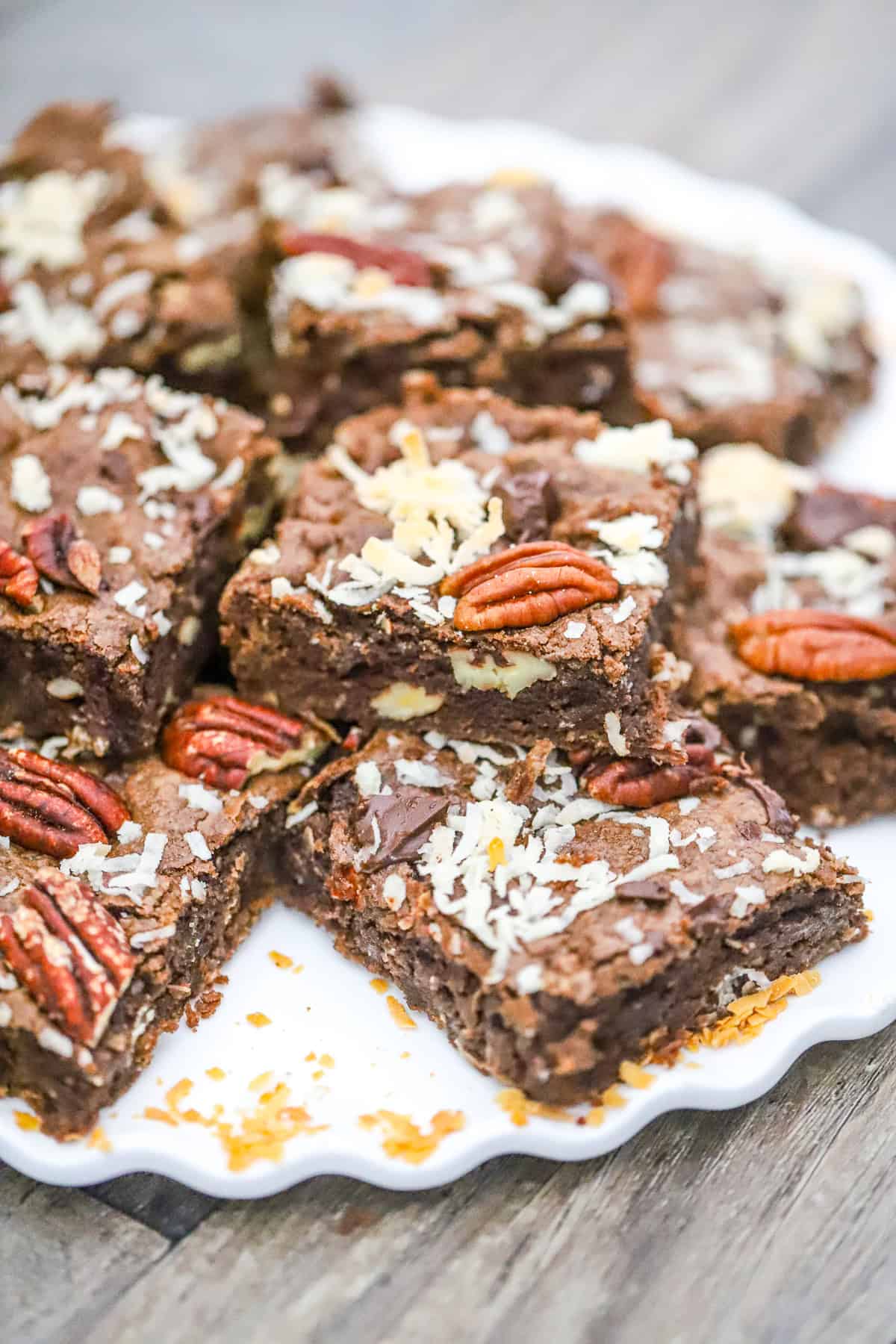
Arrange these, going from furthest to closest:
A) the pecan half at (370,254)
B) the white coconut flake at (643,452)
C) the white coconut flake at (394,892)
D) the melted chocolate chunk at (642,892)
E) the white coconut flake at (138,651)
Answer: the pecan half at (370,254), the white coconut flake at (643,452), the white coconut flake at (138,651), the white coconut flake at (394,892), the melted chocolate chunk at (642,892)

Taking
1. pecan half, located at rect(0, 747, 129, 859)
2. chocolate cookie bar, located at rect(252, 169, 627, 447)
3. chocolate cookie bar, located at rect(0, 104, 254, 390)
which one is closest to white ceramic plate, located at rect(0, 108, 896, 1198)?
pecan half, located at rect(0, 747, 129, 859)

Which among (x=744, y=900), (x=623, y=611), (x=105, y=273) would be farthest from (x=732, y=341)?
(x=744, y=900)

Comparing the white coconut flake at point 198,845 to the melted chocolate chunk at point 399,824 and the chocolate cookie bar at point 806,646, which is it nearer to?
the melted chocolate chunk at point 399,824

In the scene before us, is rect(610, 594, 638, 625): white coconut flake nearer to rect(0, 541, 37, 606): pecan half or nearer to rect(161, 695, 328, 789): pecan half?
rect(161, 695, 328, 789): pecan half

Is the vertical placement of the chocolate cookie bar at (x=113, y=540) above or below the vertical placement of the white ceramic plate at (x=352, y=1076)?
above

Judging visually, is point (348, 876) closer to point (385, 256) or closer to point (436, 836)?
point (436, 836)

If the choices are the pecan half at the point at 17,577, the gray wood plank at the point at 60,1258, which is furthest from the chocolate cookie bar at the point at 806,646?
the gray wood plank at the point at 60,1258
